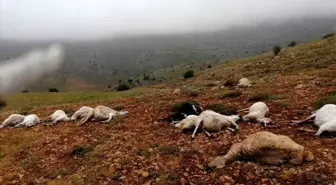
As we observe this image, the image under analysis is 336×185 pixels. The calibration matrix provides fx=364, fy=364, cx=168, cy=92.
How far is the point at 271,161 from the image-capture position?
33.5 feet

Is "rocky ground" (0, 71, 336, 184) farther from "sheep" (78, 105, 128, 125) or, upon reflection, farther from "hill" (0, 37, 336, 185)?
"sheep" (78, 105, 128, 125)

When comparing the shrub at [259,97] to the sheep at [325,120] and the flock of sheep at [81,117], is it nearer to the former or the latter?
the sheep at [325,120]

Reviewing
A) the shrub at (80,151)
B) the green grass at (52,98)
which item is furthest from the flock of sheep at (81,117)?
the green grass at (52,98)

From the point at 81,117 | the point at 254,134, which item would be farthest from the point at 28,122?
the point at 254,134

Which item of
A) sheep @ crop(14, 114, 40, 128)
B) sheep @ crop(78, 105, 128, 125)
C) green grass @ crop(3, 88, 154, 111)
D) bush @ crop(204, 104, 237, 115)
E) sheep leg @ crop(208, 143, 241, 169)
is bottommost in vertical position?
green grass @ crop(3, 88, 154, 111)

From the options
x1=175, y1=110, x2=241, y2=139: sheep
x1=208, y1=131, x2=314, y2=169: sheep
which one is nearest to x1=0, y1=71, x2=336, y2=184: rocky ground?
x1=208, y1=131, x2=314, y2=169: sheep

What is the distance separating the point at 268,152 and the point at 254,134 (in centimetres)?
88

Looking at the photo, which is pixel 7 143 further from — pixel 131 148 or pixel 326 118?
pixel 326 118

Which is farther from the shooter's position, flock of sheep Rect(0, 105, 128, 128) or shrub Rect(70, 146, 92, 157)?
flock of sheep Rect(0, 105, 128, 128)

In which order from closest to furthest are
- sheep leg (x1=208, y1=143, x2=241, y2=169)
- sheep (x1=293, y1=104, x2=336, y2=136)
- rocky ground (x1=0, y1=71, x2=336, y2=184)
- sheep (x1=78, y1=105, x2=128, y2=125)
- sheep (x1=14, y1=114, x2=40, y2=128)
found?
rocky ground (x1=0, y1=71, x2=336, y2=184), sheep leg (x1=208, y1=143, x2=241, y2=169), sheep (x1=293, y1=104, x2=336, y2=136), sheep (x1=78, y1=105, x2=128, y2=125), sheep (x1=14, y1=114, x2=40, y2=128)

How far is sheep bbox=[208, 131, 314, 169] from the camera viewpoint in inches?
399

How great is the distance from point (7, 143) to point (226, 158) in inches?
424

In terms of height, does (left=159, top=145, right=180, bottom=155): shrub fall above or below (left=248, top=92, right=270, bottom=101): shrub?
above

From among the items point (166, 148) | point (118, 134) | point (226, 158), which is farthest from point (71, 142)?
point (226, 158)
